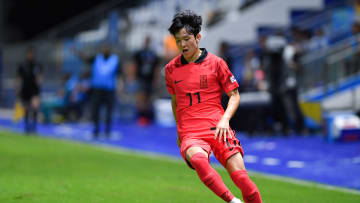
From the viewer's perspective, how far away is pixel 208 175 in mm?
5664

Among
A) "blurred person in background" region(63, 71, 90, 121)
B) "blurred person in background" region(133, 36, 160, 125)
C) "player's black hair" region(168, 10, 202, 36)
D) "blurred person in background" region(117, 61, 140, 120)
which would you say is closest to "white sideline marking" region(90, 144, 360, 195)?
"player's black hair" region(168, 10, 202, 36)

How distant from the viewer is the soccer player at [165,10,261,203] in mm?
5727

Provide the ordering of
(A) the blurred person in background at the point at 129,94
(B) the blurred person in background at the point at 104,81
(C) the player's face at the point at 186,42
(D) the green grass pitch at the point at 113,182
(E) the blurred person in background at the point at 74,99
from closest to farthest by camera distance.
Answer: (C) the player's face at the point at 186,42
(D) the green grass pitch at the point at 113,182
(B) the blurred person in background at the point at 104,81
(E) the blurred person in background at the point at 74,99
(A) the blurred person in background at the point at 129,94

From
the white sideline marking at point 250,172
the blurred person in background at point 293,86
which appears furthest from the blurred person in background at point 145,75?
the white sideline marking at point 250,172

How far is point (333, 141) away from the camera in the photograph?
15.1 metres

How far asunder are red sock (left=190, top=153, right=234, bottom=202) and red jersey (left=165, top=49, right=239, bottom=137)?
361 mm

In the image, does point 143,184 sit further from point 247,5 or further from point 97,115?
point 247,5

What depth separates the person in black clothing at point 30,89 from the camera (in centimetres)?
1945

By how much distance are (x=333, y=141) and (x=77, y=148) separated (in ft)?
18.4

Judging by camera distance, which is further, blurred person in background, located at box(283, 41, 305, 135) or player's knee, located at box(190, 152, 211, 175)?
blurred person in background, located at box(283, 41, 305, 135)

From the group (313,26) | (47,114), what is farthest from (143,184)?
(47,114)

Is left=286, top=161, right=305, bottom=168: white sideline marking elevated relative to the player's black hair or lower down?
lower down

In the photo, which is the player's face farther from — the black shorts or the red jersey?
the black shorts

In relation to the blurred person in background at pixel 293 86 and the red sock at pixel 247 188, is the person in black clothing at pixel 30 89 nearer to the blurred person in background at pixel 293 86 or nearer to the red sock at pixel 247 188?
the blurred person in background at pixel 293 86
